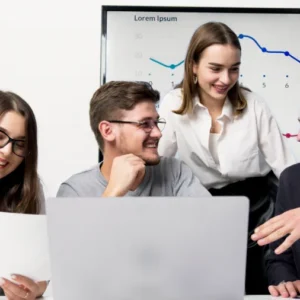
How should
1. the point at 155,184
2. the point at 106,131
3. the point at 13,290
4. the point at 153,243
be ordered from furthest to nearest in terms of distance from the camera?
the point at 106,131, the point at 155,184, the point at 13,290, the point at 153,243

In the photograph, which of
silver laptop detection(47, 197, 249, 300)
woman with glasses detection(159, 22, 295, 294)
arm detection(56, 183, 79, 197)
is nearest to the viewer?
silver laptop detection(47, 197, 249, 300)

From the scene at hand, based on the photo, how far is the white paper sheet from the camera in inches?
47.8

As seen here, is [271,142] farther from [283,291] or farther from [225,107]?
[283,291]

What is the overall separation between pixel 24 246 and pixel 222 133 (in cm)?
113

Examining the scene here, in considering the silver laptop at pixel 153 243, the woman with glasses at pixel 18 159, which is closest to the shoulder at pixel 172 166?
the woman with glasses at pixel 18 159

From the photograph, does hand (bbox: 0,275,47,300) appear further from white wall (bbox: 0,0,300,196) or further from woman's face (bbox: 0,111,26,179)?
white wall (bbox: 0,0,300,196)

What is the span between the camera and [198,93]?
2.19 metres

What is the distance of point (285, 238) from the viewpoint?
6.11ft

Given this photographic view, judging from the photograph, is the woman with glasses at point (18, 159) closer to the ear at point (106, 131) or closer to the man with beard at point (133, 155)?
the man with beard at point (133, 155)

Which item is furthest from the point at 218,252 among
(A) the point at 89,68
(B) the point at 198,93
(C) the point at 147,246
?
(A) the point at 89,68

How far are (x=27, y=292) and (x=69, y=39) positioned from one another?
47.3 inches

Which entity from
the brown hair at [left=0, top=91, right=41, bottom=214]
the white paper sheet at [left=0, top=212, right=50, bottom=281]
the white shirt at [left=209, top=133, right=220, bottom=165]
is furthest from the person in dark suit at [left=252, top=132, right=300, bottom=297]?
the brown hair at [left=0, top=91, right=41, bottom=214]

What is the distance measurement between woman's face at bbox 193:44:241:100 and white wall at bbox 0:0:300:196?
0.22m

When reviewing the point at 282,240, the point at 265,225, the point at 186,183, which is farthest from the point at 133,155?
the point at 265,225
